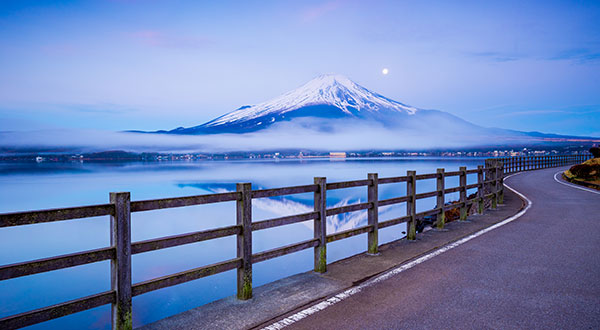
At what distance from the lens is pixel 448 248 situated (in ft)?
25.0

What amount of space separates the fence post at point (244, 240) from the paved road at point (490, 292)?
2.91 feet

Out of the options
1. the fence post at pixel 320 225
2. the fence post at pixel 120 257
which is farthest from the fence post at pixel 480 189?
the fence post at pixel 120 257

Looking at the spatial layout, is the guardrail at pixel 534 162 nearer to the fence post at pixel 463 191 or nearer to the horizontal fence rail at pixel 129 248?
the fence post at pixel 463 191

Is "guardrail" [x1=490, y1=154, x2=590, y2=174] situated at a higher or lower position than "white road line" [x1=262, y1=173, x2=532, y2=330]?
higher

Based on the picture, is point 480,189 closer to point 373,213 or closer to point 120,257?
point 373,213

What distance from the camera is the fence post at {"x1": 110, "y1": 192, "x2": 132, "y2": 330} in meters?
3.70

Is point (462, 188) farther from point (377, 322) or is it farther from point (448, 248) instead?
point (377, 322)

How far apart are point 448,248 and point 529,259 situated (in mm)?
1332

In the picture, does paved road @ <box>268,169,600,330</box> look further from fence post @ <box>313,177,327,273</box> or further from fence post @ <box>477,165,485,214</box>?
fence post @ <box>477,165,485,214</box>

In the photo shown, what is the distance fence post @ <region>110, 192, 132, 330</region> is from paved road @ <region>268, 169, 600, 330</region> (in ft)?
5.28

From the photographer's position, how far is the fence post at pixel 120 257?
3699 mm

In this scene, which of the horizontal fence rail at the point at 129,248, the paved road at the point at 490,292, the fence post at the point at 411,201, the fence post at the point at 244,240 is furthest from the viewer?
the fence post at the point at 411,201

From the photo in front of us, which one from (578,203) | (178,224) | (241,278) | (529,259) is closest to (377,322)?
(241,278)

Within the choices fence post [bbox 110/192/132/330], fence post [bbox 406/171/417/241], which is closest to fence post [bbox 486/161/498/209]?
fence post [bbox 406/171/417/241]
